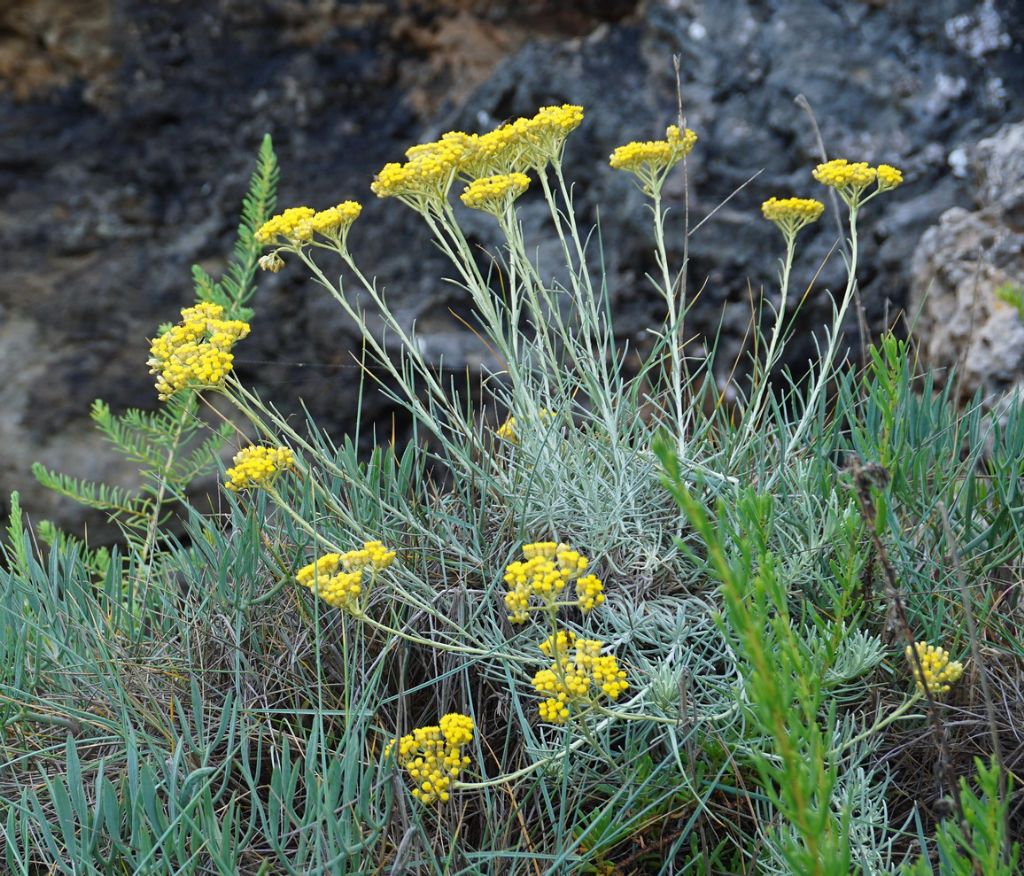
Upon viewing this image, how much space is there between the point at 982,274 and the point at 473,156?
1.40m

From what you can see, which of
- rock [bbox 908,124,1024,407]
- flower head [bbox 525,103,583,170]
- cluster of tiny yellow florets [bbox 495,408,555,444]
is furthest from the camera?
rock [bbox 908,124,1024,407]

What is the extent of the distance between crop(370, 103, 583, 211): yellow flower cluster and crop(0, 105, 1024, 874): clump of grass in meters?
0.01

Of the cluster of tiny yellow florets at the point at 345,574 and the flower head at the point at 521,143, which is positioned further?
the flower head at the point at 521,143

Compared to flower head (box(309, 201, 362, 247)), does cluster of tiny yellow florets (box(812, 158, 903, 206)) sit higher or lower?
lower

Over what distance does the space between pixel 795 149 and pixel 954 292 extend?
720 millimetres

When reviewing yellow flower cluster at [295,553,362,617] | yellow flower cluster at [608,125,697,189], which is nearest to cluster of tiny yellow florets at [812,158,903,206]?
yellow flower cluster at [608,125,697,189]

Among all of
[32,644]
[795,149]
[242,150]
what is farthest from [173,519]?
[795,149]

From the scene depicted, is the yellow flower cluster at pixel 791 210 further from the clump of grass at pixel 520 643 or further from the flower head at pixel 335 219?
the flower head at pixel 335 219

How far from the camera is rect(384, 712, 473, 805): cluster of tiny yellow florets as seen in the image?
4.39ft

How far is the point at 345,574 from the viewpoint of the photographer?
1357mm

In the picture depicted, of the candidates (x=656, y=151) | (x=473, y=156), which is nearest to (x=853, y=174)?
(x=656, y=151)

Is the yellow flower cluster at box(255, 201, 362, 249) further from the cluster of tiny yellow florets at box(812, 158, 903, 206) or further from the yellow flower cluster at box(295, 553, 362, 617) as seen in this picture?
the cluster of tiny yellow florets at box(812, 158, 903, 206)

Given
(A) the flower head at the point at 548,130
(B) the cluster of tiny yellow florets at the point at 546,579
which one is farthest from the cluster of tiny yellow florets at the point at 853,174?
(B) the cluster of tiny yellow florets at the point at 546,579

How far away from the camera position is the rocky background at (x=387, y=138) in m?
3.23
